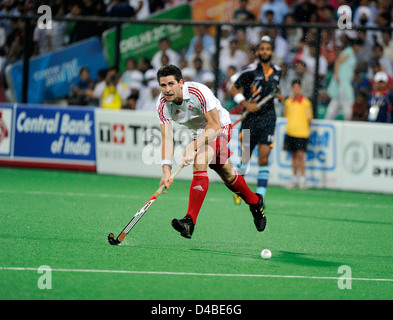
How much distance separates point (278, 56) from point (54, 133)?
13.3ft

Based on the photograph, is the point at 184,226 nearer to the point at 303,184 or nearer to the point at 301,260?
the point at 301,260

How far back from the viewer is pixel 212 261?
6000mm

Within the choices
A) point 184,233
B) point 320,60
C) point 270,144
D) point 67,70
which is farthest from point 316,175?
point 184,233

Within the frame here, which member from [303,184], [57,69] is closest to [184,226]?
[303,184]

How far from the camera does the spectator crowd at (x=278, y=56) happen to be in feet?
40.6

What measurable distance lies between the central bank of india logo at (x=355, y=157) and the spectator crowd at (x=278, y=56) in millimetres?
560

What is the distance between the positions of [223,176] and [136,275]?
190 cm

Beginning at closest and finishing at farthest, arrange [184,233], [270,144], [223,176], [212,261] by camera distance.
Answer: [212,261] < [184,233] < [223,176] < [270,144]

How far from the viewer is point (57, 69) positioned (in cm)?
1403

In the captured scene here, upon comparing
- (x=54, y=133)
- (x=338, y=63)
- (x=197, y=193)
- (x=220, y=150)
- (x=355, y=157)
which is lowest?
(x=197, y=193)

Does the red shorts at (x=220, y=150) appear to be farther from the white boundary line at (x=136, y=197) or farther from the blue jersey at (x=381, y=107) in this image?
the blue jersey at (x=381, y=107)

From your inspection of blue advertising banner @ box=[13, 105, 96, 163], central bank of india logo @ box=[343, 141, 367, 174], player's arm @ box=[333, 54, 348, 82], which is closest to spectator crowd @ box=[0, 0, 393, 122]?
player's arm @ box=[333, 54, 348, 82]

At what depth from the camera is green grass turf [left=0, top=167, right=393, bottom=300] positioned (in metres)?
5.02
